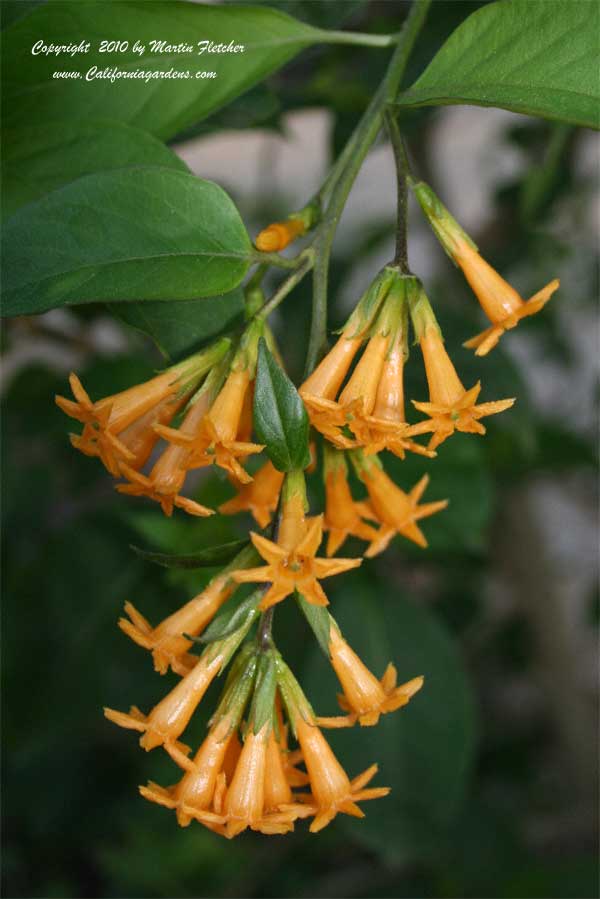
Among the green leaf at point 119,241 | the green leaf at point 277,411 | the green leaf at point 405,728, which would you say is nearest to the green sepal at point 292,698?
the green leaf at point 277,411

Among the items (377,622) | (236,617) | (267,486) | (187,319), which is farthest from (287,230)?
(377,622)

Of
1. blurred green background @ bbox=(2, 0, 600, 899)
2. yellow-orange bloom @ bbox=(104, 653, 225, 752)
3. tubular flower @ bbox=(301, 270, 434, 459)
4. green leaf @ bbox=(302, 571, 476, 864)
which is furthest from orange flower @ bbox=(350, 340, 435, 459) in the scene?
green leaf @ bbox=(302, 571, 476, 864)

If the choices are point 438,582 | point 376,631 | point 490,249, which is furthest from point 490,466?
point 438,582

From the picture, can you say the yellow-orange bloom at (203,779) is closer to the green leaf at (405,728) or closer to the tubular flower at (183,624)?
the tubular flower at (183,624)

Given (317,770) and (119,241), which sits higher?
(119,241)

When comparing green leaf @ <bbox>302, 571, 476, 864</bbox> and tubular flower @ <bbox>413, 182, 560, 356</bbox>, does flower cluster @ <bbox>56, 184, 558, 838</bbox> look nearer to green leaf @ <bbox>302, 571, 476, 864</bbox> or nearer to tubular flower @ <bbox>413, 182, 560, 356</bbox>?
tubular flower @ <bbox>413, 182, 560, 356</bbox>

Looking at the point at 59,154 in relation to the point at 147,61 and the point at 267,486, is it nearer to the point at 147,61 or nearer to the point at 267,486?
the point at 147,61
